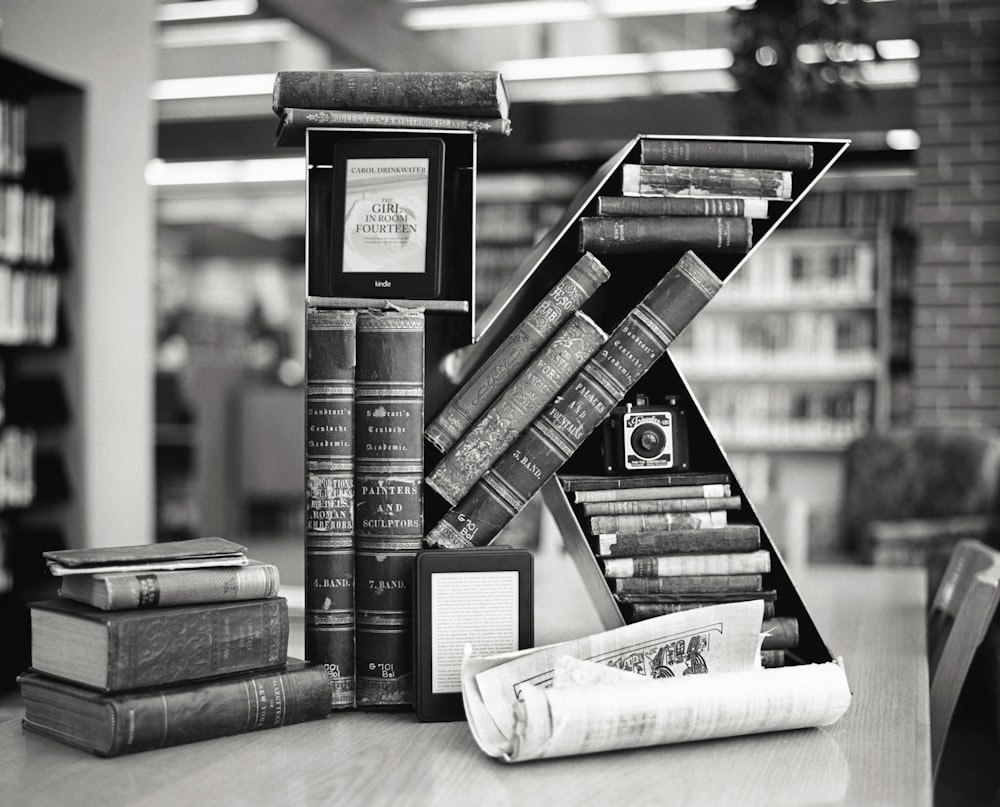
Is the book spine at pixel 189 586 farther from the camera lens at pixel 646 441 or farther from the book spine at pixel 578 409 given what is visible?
the camera lens at pixel 646 441

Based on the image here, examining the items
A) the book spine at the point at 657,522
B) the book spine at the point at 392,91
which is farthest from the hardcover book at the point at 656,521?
the book spine at the point at 392,91

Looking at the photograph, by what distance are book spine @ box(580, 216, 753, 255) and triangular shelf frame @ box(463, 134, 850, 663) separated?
3cm

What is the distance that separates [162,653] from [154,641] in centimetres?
1

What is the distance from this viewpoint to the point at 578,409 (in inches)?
46.2

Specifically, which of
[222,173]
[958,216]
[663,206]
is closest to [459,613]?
[663,206]

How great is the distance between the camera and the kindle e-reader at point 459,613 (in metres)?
1.09

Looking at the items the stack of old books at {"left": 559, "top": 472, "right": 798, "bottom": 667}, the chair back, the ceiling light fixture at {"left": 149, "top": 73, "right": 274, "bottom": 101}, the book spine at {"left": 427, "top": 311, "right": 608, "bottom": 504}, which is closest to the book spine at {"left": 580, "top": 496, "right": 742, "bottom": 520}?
the stack of old books at {"left": 559, "top": 472, "right": 798, "bottom": 667}

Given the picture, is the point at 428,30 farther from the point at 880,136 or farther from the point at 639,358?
the point at 639,358

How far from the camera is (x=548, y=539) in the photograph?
8.89 feet

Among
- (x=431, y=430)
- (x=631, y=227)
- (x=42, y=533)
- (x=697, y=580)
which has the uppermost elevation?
(x=631, y=227)

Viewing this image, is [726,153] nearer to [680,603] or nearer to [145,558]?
[680,603]

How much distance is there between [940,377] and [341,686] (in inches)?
191

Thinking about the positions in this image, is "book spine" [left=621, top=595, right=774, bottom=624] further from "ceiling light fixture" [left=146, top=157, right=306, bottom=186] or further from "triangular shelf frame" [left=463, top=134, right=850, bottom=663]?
"ceiling light fixture" [left=146, top=157, right=306, bottom=186]

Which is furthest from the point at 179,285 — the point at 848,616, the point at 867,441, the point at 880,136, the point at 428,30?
the point at 848,616
